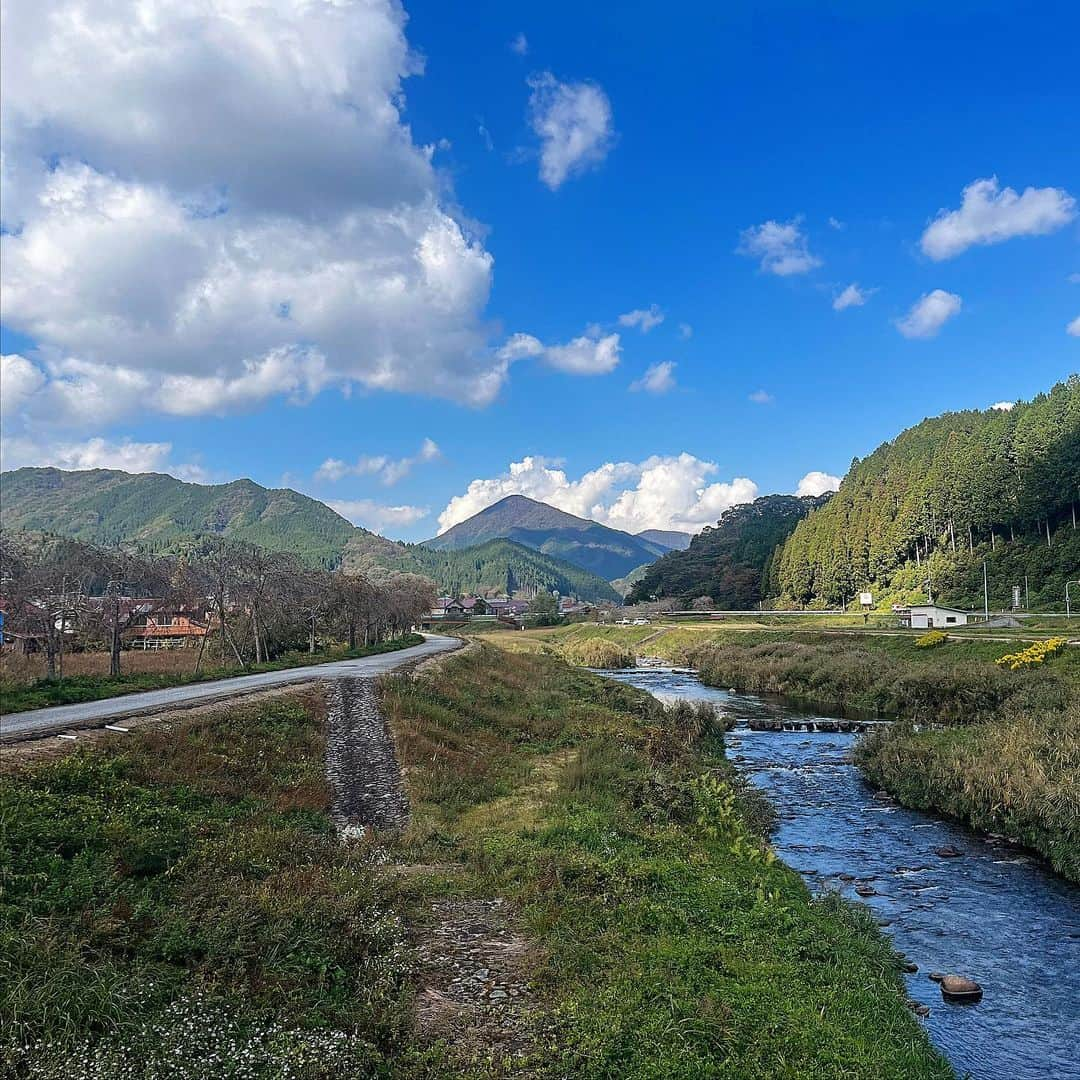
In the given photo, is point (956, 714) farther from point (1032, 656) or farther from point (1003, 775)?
point (1003, 775)

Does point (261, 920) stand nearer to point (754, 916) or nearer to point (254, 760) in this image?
point (754, 916)

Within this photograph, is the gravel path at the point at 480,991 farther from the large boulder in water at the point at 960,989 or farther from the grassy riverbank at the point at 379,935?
the large boulder in water at the point at 960,989

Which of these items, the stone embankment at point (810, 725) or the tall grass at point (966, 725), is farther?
the stone embankment at point (810, 725)

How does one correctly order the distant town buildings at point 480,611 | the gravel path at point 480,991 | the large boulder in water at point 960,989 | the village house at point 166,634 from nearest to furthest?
1. the gravel path at point 480,991
2. the large boulder in water at point 960,989
3. the village house at point 166,634
4. the distant town buildings at point 480,611

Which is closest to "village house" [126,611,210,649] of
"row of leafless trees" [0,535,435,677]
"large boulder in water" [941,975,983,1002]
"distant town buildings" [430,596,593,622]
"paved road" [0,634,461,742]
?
"row of leafless trees" [0,535,435,677]

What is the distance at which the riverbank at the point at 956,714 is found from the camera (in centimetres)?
1806

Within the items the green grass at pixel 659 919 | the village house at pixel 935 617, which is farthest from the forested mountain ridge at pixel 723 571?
the green grass at pixel 659 919

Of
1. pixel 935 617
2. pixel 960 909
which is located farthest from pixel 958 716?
pixel 935 617

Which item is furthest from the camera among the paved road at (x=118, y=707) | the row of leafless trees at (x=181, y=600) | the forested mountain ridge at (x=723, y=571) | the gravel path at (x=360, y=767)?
the forested mountain ridge at (x=723, y=571)

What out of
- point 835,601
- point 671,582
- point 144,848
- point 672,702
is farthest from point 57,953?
point 671,582

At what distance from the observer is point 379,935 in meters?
9.11

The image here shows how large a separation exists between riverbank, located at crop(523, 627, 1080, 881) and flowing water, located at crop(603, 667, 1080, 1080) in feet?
2.57

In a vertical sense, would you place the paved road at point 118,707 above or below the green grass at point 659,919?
above

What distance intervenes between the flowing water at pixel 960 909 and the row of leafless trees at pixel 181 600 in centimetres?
2669
